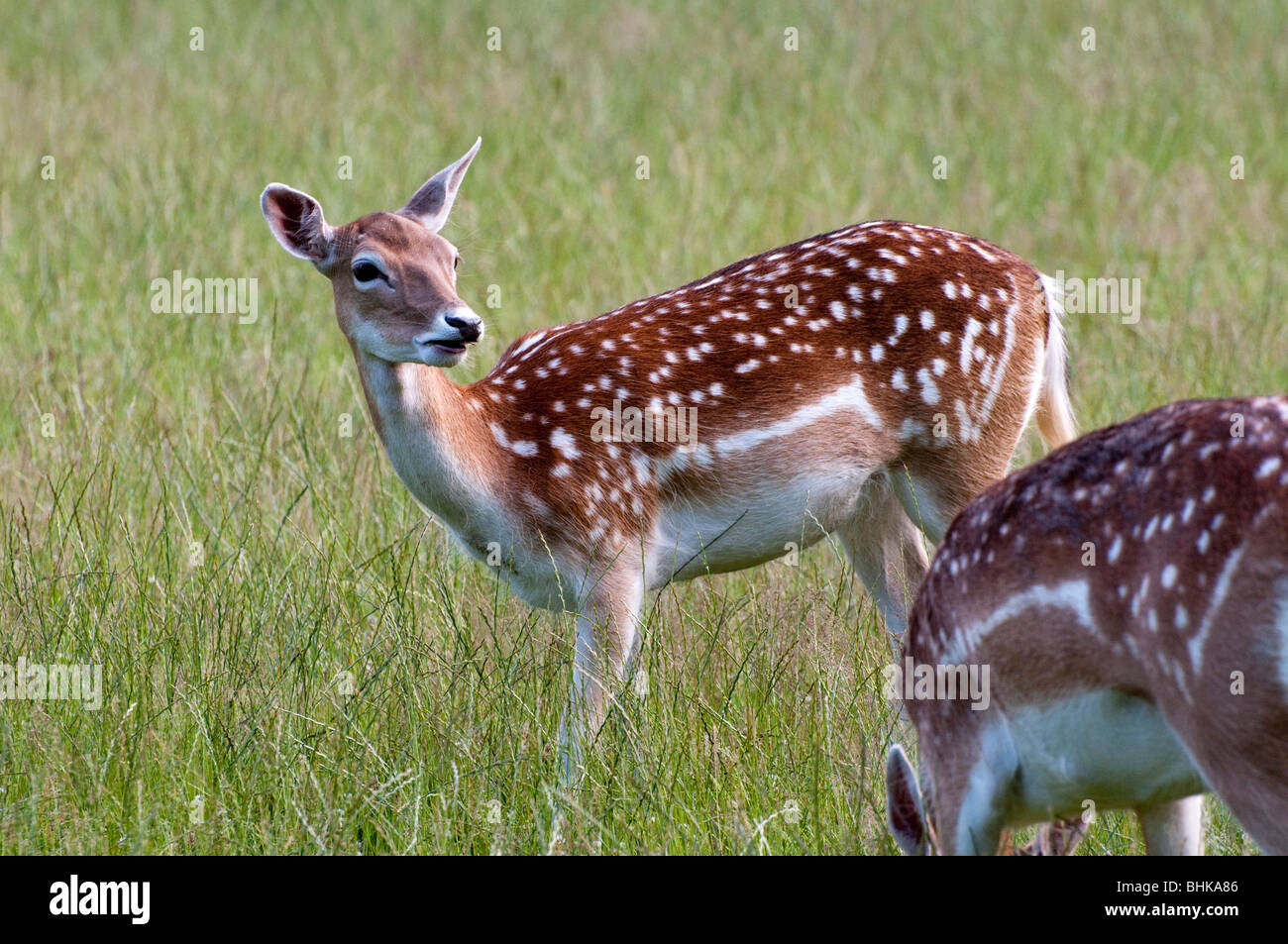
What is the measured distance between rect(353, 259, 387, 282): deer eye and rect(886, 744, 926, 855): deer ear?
213 centimetres

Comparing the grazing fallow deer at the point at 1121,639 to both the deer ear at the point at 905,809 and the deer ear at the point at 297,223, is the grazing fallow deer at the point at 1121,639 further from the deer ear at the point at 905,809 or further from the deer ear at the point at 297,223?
the deer ear at the point at 297,223

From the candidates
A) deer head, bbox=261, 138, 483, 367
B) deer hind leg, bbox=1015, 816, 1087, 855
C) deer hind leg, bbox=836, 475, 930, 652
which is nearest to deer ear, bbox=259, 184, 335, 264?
deer head, bbox=261, 138, 483, 367

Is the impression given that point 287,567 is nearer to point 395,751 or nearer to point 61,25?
point 395,751

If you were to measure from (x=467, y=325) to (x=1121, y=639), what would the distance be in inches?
87.9

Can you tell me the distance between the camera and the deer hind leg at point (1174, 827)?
11.8 feet

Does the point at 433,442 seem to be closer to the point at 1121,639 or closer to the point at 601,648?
the point at 601,648

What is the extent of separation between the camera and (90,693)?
450cm

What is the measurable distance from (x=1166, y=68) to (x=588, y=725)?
891cm

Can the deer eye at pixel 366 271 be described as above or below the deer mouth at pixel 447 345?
above

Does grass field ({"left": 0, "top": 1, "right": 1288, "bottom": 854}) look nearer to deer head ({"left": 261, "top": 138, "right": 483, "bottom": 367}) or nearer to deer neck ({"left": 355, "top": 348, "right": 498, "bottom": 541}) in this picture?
deer neck ({"left": 355, "top": 348, "right": 498, "bottom": 541})

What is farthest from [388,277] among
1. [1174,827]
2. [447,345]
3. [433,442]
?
[1174,827]

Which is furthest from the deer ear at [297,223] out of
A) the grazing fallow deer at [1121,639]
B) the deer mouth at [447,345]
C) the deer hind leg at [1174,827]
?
the deer hind leg at [1174,827]

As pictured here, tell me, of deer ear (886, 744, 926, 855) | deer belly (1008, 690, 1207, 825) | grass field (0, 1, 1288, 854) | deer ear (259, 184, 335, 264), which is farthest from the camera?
deer ear (259, 184, 335, 264)

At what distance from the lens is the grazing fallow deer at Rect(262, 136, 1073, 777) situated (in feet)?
16.4
